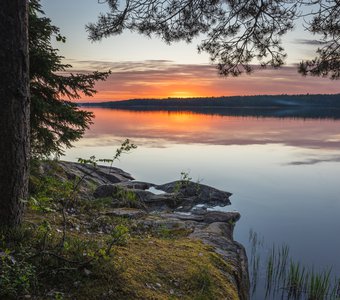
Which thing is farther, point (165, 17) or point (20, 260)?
point (165, 17)

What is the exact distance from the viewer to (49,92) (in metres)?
9.48

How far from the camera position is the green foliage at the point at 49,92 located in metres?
8.80

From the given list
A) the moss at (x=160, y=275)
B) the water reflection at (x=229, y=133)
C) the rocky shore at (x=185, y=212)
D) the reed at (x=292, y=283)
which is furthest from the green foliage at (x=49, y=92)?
the water reflection at (x=229, y=133)

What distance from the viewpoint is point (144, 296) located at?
4598 mm

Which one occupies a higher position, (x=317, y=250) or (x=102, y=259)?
(x=102, y=259)

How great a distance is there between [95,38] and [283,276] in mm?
8013

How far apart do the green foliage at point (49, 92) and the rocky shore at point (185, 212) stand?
5.85 ft

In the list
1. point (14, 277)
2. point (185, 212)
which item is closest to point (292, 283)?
point (185, 212)

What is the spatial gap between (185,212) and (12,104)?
10.4m

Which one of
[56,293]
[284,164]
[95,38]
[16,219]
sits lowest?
[284,164]

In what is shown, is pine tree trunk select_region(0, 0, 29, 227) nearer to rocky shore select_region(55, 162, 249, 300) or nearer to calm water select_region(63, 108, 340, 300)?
rocky shore select_region(55, 162, 249, 300)

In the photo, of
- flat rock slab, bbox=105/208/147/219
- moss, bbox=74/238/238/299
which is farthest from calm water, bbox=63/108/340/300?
moss, bbox=74/238/238/299

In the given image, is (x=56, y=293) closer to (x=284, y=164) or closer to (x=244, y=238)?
(x=244, y=238)

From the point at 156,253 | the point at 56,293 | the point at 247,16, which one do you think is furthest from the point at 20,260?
the point at 247,16
